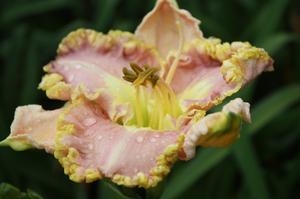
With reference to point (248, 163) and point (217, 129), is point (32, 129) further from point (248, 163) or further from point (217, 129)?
point (248, 163)

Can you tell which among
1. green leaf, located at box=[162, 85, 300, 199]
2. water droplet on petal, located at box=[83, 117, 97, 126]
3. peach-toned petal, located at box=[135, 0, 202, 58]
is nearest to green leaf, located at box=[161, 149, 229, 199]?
green leaf, located at box=[162, 85, 300, 199]

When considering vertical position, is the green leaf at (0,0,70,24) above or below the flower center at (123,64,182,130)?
below

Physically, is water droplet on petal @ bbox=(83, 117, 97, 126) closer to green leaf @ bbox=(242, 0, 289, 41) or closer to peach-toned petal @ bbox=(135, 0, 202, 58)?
peach-toned petal @ bbox=(135, 0, 202, 58)

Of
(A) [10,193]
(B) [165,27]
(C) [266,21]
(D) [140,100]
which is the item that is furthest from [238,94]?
(A) [10,193]

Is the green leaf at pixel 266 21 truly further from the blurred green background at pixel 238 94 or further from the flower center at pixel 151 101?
the flower center at pixel 151 101

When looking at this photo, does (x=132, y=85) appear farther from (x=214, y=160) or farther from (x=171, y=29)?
(x=214, y=160)

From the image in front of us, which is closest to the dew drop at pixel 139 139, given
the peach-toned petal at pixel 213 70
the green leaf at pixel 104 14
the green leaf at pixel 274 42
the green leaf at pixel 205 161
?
the peach-toned petal at pixel 213 70

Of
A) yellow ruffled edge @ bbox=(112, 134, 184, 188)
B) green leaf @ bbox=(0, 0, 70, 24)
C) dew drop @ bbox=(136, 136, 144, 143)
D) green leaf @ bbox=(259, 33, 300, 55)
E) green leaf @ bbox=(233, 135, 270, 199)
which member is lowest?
green leaf @ bbox=(233, 135, 270, 199)

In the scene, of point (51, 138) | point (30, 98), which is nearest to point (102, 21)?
point (30, 98)
